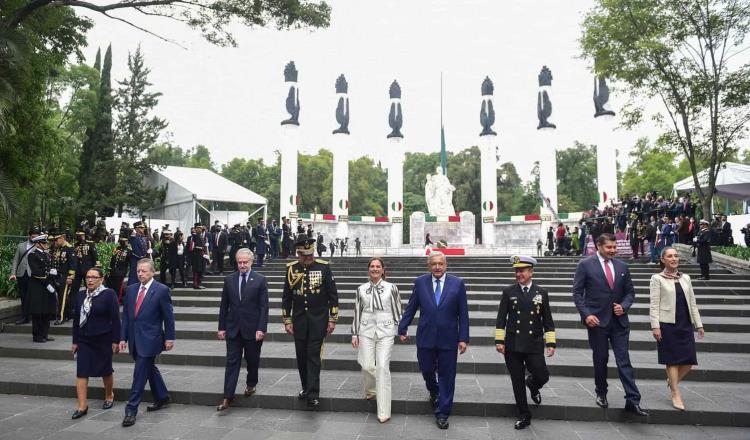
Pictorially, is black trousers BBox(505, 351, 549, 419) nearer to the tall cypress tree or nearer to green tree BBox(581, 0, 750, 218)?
green tree BBox(581, 0, 750, 218)

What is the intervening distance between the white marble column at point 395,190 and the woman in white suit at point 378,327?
81.6 ft

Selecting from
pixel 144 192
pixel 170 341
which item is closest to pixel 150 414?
pixel 170 341

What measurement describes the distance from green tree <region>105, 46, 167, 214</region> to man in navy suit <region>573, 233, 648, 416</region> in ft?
71.6

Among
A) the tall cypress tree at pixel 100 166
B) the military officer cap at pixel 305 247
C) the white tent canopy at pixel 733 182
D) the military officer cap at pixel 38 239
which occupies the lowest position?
the military officer cap at pixel 305 247

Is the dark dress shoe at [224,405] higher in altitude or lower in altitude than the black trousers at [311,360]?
lower

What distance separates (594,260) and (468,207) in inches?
1584

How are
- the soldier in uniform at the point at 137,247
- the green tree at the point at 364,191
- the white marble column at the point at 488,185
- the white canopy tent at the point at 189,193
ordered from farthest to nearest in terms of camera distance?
the green tree at the point at 364,191 → the white marble column at the point at 488,185 → the white canopy tent at the point at 189,193 → the soldier in uniform at the point at 137,247

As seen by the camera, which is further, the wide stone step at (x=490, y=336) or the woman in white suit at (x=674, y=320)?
the wide stone step at (x=490, y=336)

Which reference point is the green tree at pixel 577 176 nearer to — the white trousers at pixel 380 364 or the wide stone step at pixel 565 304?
the wide stone step at pixel 565 304

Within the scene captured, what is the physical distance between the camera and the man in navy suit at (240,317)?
14.8 feet

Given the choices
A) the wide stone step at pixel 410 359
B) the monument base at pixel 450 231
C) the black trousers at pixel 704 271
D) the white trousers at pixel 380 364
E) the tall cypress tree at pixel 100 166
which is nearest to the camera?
the white trousers at pixel 380 364

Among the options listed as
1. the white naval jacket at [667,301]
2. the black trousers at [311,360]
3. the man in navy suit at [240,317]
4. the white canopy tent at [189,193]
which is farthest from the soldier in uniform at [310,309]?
the white canopy tent at [189,193]

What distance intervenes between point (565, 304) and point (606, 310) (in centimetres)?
478

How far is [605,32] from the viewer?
46.9 feet
